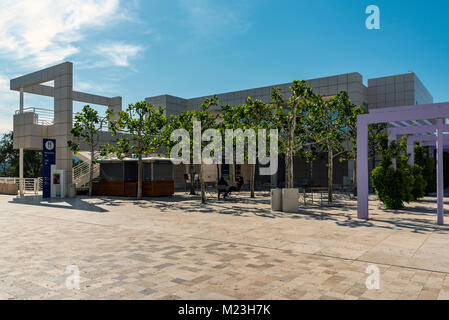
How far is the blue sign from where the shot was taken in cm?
2003

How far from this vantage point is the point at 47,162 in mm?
20188

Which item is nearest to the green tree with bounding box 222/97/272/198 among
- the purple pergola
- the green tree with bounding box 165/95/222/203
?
the green tree with bounding box 165/95/222/203

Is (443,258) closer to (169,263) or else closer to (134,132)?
(169,263)

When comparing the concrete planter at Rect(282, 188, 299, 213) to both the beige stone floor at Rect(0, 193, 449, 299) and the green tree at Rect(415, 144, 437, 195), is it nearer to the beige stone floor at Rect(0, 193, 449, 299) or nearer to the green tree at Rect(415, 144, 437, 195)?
the beige stone floor at Rect(0, 193, 449, 299)

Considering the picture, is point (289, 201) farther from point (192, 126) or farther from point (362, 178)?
point (192, 126)

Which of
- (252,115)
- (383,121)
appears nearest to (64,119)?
(252,115)

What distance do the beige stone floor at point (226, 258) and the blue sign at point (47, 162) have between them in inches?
398

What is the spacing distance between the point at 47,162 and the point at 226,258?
1772 centimetres

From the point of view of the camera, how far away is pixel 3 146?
46250 millimetres

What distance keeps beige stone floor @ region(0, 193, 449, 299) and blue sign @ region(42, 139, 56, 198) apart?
10.1 meters

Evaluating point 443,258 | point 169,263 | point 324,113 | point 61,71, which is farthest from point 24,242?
point 61,71

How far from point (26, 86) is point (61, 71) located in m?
5.12

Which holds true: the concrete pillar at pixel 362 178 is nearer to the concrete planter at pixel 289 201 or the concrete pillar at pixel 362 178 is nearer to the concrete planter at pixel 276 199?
the concrete planter at pixel 289 201

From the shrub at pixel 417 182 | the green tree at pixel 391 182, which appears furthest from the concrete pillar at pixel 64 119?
the shrub at pixel 417 182
